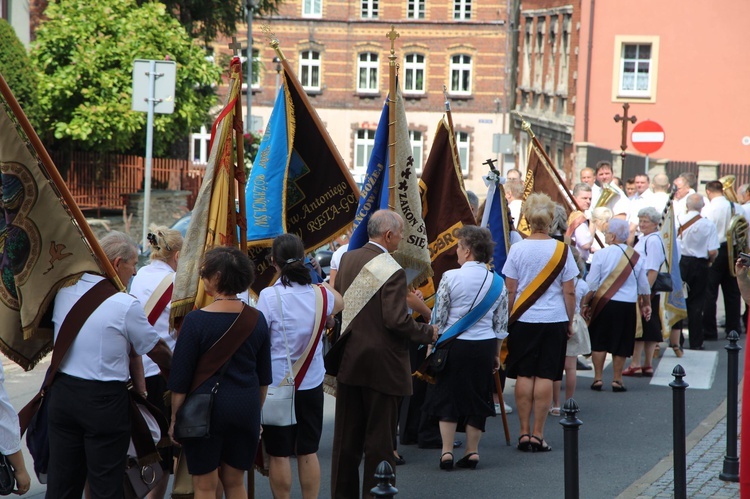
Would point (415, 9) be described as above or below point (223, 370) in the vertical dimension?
above

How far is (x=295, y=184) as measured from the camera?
8156mm

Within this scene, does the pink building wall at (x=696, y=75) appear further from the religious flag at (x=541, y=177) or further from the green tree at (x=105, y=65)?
the religious flag at (x=541, y=177)

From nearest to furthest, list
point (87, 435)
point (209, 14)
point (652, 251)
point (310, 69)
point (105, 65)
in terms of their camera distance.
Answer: point (87, 435) < point (652, 251) < point (105, 65) < point (209, 14) < point (310, 69)

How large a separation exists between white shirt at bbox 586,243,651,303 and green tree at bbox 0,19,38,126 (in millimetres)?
11744

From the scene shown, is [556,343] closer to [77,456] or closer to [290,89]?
[290,89]

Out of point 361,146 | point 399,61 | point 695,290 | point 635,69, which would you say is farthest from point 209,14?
point 399,61

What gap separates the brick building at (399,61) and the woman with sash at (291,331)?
4786 centimetres

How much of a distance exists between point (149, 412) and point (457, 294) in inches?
112

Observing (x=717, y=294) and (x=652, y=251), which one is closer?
(x=652, y=251)

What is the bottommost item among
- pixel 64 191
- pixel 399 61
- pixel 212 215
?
pixel 212 215

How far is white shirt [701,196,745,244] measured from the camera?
48.3 ft

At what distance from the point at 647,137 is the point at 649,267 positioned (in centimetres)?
999

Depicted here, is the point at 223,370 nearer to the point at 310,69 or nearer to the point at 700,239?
the point at 700,239

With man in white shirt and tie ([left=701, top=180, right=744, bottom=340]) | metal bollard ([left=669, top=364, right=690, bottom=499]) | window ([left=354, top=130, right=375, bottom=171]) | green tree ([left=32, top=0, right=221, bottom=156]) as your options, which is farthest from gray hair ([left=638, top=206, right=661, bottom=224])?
window ([left=354, top=130, right=375, bottom=171])
